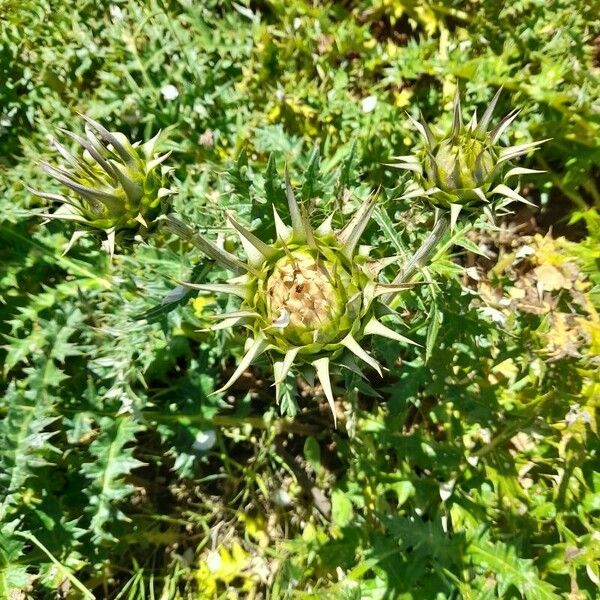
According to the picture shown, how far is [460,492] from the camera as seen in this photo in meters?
3.40

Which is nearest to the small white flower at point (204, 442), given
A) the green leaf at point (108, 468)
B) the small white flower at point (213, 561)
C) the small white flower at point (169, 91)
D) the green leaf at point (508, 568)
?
the green leaf at point (108, 468)

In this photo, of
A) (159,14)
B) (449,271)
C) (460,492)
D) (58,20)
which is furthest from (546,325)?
(58,20)

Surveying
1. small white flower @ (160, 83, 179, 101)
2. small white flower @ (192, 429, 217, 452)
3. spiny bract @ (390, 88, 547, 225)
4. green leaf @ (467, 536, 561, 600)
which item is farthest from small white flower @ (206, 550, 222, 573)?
small white flower @ (160, 83, 179, 101)

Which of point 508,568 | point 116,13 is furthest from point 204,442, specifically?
point 116,13

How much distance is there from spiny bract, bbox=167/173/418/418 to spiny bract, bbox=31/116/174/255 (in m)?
0.51

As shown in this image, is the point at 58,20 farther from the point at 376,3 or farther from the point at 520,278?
the point at 520,278

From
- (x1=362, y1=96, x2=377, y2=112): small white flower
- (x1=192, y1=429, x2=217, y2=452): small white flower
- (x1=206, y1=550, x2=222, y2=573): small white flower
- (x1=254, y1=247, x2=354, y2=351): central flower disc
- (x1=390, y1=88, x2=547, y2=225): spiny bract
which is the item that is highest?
(x1=362, y1=96, x2=377, y2=112): small white flower

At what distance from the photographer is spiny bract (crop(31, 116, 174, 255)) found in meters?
2.06

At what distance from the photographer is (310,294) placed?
6.02ft

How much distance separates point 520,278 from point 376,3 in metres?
2.18

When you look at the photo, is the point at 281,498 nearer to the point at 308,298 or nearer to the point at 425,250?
the point at 425,250

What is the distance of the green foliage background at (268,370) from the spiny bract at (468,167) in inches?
17.5

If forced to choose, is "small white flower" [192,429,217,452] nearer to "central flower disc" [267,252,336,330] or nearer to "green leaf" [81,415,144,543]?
"green leaf" [81,415,144,543]

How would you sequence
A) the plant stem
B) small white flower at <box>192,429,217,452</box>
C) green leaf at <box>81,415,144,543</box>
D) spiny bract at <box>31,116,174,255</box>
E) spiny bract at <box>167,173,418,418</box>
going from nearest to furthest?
spiny bract at <box>167,173,418,418</box> → spiny bract at <box>31,116,174,255</box> → the plant stem → green leaf at <box>81,415,144,543</box> → small white flower at <box>192,429,217,452</box>
